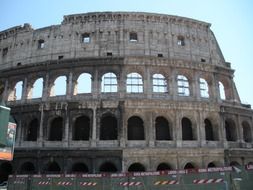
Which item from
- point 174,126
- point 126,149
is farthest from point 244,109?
point 126,149

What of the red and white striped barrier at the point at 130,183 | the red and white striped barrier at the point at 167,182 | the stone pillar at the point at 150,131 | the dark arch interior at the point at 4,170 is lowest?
the red and white striped barrier at the point at 130,183

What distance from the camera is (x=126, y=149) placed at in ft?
70.8

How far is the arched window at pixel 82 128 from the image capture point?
926 inches

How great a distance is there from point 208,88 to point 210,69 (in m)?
1.71

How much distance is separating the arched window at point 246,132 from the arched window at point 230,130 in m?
1.53

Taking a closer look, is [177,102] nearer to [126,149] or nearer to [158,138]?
[158,138]

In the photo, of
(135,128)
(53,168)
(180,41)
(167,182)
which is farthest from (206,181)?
(180,41)

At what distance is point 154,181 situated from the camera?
12.7 metres

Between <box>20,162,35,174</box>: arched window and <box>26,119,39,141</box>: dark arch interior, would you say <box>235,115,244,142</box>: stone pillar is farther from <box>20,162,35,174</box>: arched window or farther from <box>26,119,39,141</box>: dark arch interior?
<box>20,162,35,174</box>: arched window

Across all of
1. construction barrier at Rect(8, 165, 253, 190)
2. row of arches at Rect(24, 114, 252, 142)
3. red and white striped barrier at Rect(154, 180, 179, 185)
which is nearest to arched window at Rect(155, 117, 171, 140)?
row of arches at Rect(24, 114, 252, 142)

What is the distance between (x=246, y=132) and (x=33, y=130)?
63.9 ft

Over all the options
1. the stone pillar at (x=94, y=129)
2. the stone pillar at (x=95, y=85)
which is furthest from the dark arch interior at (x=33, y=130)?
the stone pillar at (x=95, y=85)

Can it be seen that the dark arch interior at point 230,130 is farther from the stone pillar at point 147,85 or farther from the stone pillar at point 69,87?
the stone pillar at point 69,87

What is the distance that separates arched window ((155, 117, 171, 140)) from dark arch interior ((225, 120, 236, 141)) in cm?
597
